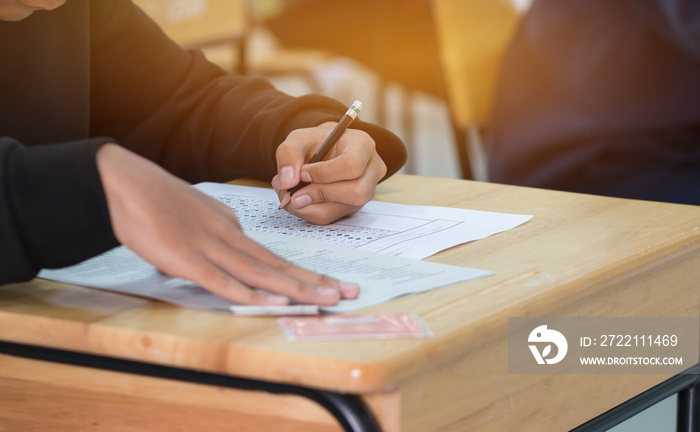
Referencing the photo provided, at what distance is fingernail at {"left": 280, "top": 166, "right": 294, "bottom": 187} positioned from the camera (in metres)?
0.79

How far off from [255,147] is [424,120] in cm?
457

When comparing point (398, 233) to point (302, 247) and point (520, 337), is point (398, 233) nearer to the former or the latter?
point (302, 247)

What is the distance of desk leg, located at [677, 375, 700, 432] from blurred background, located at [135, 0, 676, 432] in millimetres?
10

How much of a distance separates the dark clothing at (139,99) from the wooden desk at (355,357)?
0.27m

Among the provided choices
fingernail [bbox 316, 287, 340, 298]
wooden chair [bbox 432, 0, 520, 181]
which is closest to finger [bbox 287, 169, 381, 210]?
fingernail [bbox 316, 287, 340, 298]

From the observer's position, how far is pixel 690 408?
826 millimetres

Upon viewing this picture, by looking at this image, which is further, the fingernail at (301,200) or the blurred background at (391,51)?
the blurred background at (391,51)

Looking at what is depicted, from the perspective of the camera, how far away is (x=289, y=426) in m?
0.50

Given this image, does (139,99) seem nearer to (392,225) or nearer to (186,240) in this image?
(392,225)

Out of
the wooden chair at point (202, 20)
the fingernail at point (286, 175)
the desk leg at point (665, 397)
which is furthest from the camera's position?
the wooden chair at point (202, 20)

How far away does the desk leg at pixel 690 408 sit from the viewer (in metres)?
0.82

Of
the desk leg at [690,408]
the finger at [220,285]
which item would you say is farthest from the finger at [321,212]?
the desk leg at [690,408]

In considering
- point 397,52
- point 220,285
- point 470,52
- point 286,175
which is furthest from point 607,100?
point 397,52

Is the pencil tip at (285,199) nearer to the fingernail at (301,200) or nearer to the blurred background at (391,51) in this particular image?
the fingernail at (301,200)
